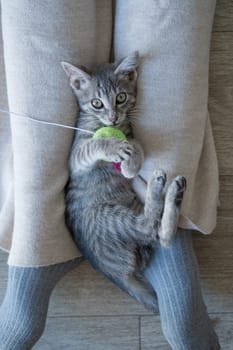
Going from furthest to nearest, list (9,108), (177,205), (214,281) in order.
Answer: (214,281), (9,108), (177,205)

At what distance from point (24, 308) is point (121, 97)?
0.55 m

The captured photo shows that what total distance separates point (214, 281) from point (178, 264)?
0.88ft

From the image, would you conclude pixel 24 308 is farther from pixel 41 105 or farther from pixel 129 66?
pixel 129 66

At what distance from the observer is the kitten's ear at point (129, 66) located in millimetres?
936

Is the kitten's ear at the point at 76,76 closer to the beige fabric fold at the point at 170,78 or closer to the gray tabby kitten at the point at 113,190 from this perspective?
the gray tabby kitten at the point at 113,190

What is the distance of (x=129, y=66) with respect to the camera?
0.95 m

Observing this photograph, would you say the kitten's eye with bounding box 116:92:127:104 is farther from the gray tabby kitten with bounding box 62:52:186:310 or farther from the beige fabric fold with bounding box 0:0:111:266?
the beige fabric fold with bounding box 0:0:111:266

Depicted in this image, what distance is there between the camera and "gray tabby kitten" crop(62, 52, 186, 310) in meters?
0.91

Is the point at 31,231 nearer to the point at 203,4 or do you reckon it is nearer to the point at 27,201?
the point at 27,201

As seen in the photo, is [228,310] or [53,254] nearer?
[53,254]

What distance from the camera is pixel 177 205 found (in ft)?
2.94

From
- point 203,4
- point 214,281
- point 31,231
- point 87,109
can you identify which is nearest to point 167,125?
point 87,109

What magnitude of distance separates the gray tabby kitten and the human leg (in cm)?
5

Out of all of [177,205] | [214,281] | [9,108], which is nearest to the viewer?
[177,205]
